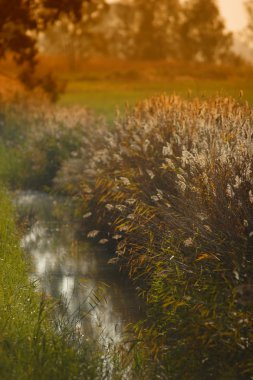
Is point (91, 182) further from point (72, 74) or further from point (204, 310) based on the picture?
point (72, 74)

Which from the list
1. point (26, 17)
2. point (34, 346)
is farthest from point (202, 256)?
point (26, 17)

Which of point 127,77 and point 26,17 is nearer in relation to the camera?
point 26,17

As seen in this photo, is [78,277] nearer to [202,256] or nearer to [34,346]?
[202,256]

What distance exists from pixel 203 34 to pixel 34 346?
94930mm

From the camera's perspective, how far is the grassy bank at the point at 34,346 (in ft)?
21.7

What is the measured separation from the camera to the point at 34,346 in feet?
23.1

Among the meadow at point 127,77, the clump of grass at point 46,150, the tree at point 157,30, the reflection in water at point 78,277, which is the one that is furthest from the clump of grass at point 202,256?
the tree at point 157,30

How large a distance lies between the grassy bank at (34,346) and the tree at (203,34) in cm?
9164

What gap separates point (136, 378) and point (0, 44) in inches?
980

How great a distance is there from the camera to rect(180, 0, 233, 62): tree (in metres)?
99.0

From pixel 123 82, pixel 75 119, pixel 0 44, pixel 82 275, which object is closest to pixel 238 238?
pixel 82 275

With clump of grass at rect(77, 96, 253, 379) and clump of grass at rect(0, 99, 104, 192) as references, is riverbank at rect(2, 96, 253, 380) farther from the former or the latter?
clump of grass at rect(0, 99, 104, 192)

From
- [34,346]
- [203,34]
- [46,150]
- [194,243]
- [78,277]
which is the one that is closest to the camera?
[34,346]

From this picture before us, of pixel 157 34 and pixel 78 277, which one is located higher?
pixel 78 277
